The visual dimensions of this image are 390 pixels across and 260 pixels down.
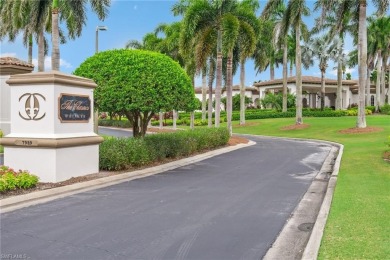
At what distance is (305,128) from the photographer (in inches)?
1468

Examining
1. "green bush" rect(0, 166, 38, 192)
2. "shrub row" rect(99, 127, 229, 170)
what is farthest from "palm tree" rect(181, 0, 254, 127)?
"green bush" rect(0, 166, 38, 192)

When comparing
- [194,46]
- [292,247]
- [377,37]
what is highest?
[377,37]

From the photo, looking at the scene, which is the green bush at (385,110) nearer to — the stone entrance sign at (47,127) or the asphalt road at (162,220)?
the asphalt road at (162,220)

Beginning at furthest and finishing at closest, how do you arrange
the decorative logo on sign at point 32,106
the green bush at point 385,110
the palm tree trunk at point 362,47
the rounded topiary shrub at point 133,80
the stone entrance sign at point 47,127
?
1. the green bush at point 385,110
2. the palm tree trunk at point 362,47
3. the rounded topiary shrub at point 133,80
4. the decorative logo on sign at point 32,106
5. the stone entrance sign at point 47,127

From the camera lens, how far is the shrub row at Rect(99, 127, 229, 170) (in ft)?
46.1

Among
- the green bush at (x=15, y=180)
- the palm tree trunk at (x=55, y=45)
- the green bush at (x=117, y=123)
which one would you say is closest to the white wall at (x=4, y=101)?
the palm tree trunk at (x=55, y=45)

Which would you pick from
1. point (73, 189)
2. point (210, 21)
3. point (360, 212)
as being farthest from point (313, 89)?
point (360, 212)

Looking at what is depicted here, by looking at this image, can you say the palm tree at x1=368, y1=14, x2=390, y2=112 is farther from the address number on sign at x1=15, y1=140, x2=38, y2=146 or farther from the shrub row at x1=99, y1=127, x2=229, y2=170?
the address number on sign at x1=15, y1=140, x2=38, y2=146

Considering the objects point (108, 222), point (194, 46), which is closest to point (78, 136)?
point (108, 222)

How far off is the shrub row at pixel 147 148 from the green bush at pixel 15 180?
3342mm

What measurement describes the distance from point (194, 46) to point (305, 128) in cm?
1502

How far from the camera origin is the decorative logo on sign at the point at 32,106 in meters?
11.8

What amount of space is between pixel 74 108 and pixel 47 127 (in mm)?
1081

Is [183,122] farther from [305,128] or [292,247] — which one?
[292,247]
